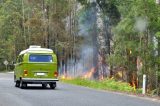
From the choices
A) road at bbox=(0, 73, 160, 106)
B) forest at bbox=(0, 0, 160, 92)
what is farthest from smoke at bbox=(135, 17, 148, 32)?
road at bbox=(0, 73, 160, 106)

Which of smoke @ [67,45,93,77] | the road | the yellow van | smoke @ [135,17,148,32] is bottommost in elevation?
smoke @ [67,45,93,77]

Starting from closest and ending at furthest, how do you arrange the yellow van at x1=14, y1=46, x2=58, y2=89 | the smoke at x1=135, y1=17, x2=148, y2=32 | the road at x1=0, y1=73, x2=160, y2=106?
the road at x1=0, y1=73, x2=160, y2=106
the smoke at x1=135, y1=17, x2=148, y2=32
the yellow van at x1=14, y1=46, x2=58, y2=89

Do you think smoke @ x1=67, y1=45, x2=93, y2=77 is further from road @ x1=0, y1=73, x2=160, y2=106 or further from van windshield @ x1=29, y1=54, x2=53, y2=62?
road @ x1=0, y1=73, x2=160, y2=106

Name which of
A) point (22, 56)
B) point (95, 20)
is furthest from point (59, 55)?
point (22, 56)

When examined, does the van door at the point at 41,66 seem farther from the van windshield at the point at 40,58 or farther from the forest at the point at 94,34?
the forest at the point at 94,34

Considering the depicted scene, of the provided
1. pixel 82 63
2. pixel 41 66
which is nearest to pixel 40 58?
pixel 41 66

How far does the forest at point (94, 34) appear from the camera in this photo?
96.9ft

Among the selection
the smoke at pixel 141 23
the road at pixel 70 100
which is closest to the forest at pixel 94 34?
the smoke at pixel 141 23

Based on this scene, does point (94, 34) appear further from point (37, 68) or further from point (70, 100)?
point (70, 100)

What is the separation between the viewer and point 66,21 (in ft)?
238

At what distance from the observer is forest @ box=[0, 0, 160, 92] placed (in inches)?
1163

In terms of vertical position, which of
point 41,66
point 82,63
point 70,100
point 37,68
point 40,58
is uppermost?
point 40,58

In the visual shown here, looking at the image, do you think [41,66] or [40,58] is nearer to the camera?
[41,66]

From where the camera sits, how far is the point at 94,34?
5731 cm
